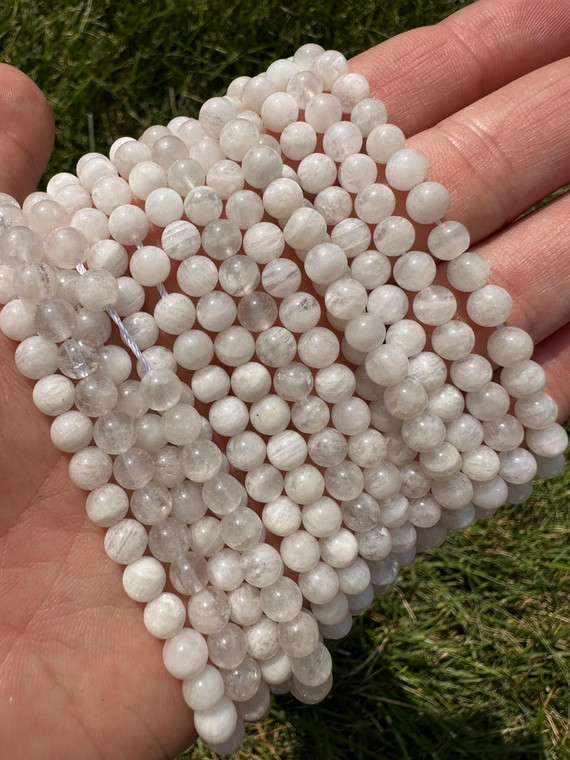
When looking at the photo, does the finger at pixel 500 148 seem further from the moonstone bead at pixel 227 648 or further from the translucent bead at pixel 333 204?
the moonstone bead at pixel 227 648

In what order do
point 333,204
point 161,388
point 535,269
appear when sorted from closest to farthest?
point 161,388 < point 333,204 < point 535,269

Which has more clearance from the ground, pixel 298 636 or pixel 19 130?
pixel 19 130

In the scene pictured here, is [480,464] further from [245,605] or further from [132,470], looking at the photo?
[132,470]

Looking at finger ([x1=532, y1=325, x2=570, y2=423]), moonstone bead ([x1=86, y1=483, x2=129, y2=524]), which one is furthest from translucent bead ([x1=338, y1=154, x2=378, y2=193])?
moonstone bead ([x1=86, y1=483, x2=129, y2=524])

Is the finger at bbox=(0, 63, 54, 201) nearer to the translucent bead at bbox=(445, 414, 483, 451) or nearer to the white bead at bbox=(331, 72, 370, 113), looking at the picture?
the white bead at bbox=(331, 72, 370, 113)

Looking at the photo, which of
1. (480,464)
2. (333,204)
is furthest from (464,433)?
(333,204)

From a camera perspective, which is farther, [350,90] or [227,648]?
[350,90]

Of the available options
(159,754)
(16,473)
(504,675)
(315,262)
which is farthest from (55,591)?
(504,675)

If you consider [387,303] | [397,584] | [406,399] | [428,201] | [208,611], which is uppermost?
[428,201]
